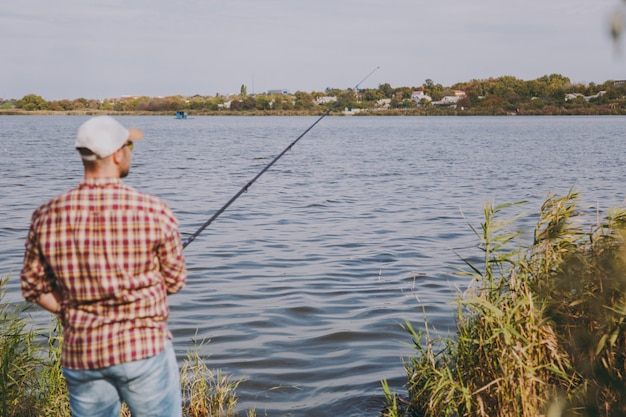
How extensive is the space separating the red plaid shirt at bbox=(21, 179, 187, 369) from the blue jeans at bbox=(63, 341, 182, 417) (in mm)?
56

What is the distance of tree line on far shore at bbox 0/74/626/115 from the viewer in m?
142

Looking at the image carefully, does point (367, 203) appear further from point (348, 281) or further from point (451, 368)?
point (451, 368)

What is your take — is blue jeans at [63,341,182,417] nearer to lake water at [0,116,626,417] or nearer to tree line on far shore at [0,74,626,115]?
lake water at [0,116,626,417]

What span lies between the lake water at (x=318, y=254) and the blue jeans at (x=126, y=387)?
187cm

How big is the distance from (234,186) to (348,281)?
14804mm

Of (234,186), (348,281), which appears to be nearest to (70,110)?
(234,186)

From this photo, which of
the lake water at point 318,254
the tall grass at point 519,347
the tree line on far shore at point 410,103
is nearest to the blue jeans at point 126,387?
the lake water at point 318,254

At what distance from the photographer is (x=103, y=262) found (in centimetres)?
324

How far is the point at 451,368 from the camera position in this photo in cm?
622

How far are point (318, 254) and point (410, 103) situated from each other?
519ft

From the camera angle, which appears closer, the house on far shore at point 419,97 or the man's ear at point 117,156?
the man's ear at point 117,156

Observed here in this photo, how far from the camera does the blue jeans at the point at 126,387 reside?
3324 millimetres

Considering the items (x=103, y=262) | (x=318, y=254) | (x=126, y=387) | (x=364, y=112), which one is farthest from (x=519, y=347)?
(x=364, y=112)

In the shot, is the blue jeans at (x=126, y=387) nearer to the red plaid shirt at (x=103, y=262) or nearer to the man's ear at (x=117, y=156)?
the red plaid shirt at (x=103, y=262)
